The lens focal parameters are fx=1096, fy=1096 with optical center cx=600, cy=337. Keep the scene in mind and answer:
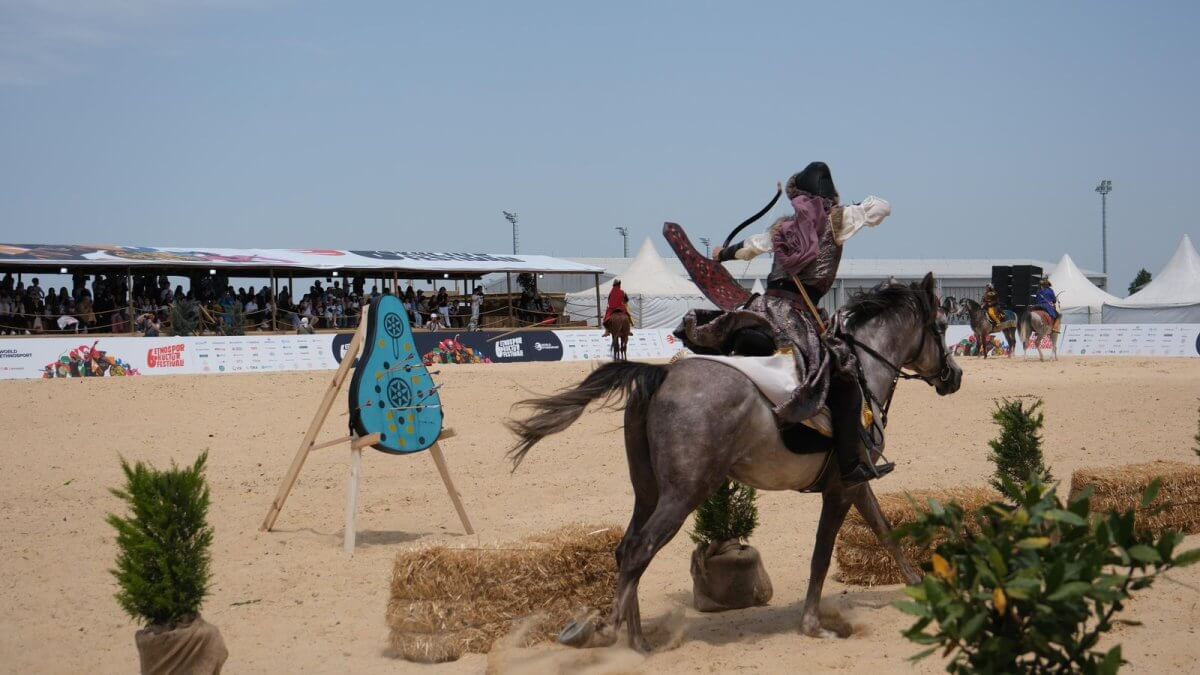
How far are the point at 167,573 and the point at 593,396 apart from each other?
2414 mm

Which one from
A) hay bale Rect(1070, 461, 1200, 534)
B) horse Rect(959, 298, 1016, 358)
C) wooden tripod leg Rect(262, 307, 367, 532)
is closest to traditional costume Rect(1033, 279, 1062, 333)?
horse Rect(959, 298, 1016, 358)

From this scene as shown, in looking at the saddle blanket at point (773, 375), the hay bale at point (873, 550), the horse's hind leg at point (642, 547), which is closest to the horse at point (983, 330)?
the hay bale at point (873, 550)

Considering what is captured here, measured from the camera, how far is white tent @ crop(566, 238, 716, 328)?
39.8 m

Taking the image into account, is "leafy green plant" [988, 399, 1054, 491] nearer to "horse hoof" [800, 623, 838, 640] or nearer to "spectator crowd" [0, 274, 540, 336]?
"horse hoof" [800, 623, 838, 640]

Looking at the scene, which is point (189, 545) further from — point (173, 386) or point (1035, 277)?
point (1035, 277)

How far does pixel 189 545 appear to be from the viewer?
5508 mm

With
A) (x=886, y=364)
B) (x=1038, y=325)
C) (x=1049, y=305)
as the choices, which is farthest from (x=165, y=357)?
(x=1049, y=305)

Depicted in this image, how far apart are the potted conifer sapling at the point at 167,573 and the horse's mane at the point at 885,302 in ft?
13.7

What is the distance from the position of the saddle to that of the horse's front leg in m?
0.40

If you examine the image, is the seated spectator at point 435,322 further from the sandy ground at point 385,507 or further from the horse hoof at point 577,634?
the horse hoof at point 577,634

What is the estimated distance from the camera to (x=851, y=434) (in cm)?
660

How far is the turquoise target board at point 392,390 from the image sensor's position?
937 centimetres

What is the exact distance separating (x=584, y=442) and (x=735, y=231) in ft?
26.3

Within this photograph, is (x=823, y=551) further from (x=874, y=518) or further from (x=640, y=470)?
(x=640, y=470)
